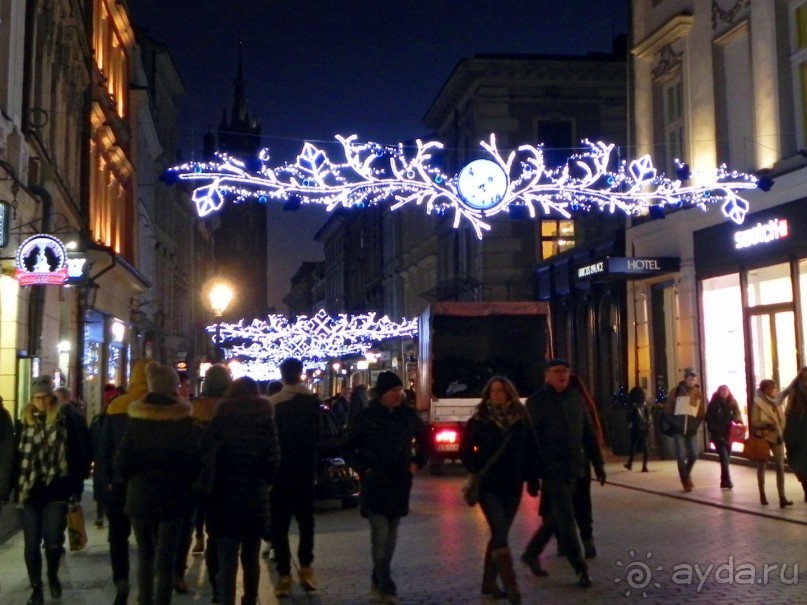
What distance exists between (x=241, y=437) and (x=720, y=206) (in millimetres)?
16308

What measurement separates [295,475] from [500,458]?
2.02 m

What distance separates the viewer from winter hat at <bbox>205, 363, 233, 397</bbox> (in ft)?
29.7

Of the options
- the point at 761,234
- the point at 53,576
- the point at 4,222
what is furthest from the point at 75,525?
the point at 761,234

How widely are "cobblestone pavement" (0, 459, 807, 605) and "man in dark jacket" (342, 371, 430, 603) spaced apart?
0.47 meters

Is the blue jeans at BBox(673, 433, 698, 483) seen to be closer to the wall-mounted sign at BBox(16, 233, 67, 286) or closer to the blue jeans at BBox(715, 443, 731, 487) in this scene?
the blue jeans at BBox(715, 443, 731, 487)

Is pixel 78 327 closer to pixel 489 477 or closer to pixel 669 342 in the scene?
pixel 669 342

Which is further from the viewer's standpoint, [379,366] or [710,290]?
[379,366]

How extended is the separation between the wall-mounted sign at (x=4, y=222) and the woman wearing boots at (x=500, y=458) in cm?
803

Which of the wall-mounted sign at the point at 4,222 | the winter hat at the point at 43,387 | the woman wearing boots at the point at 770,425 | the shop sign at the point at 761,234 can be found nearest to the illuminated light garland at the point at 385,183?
the shop sign at the point at 761,234

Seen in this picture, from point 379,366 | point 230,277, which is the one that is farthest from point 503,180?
point 230,277

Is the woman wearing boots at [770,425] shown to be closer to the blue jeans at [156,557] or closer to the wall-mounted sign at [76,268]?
the blue jeans at [156,557]

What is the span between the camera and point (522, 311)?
2212cm

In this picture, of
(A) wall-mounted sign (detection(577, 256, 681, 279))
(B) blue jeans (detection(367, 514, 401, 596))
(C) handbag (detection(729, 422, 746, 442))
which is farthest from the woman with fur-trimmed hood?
(A) wall-mounted sign (detection(577, 256, 681, 279))

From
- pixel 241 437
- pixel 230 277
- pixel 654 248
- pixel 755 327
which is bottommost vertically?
pixel 241 437
